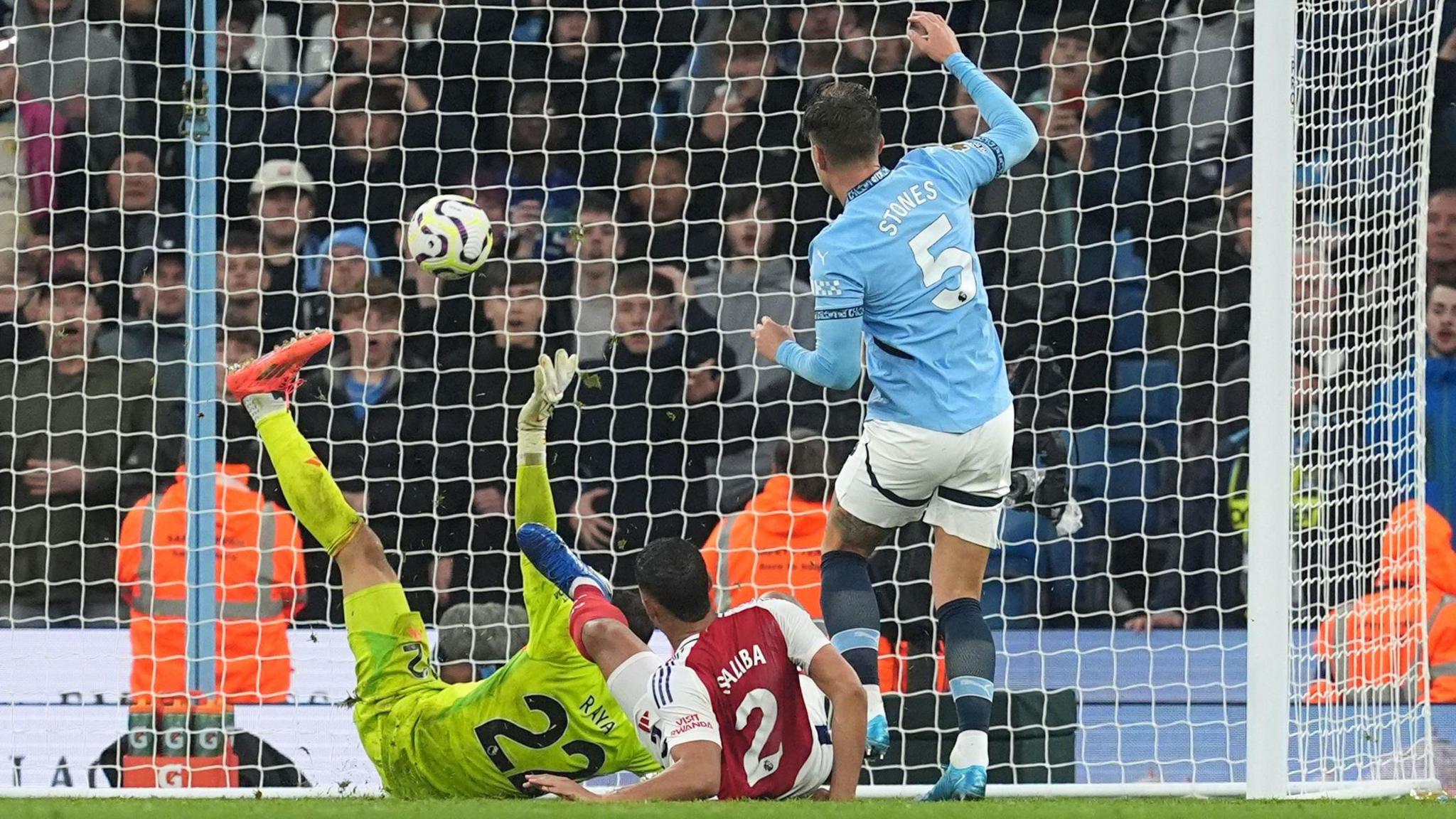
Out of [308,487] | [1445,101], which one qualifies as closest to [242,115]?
[308,487]

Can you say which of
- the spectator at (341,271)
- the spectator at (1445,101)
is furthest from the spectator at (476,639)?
the spectator at (1445,101)

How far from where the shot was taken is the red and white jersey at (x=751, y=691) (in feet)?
17.5

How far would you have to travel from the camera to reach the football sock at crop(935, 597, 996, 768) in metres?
5.36

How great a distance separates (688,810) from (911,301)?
5.39 ft

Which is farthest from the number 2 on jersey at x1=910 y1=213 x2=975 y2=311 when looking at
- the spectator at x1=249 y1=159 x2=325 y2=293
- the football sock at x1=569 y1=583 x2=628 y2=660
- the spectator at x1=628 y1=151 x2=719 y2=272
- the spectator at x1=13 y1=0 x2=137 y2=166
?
the spectator at x1=13 y1=0 x2=137 y2=166

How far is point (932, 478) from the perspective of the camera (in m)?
5.50

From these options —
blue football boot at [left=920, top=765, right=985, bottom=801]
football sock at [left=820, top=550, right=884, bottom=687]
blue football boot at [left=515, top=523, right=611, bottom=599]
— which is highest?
blue football boot at [left=515, top=523, right=611, bottom=599]

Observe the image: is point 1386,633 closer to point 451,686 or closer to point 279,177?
point 451,686

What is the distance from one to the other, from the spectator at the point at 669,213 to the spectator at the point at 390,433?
1.16 metres

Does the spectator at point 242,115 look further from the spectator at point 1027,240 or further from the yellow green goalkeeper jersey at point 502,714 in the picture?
the spectator at point 1027,240

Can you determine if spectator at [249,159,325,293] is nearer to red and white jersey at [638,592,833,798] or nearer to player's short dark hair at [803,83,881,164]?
player's short dark hair at [803,83,881,164]

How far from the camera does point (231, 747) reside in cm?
761

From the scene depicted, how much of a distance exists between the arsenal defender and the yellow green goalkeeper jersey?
1.65ft

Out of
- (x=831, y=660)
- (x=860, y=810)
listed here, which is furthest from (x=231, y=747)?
(x=860, y=810)
